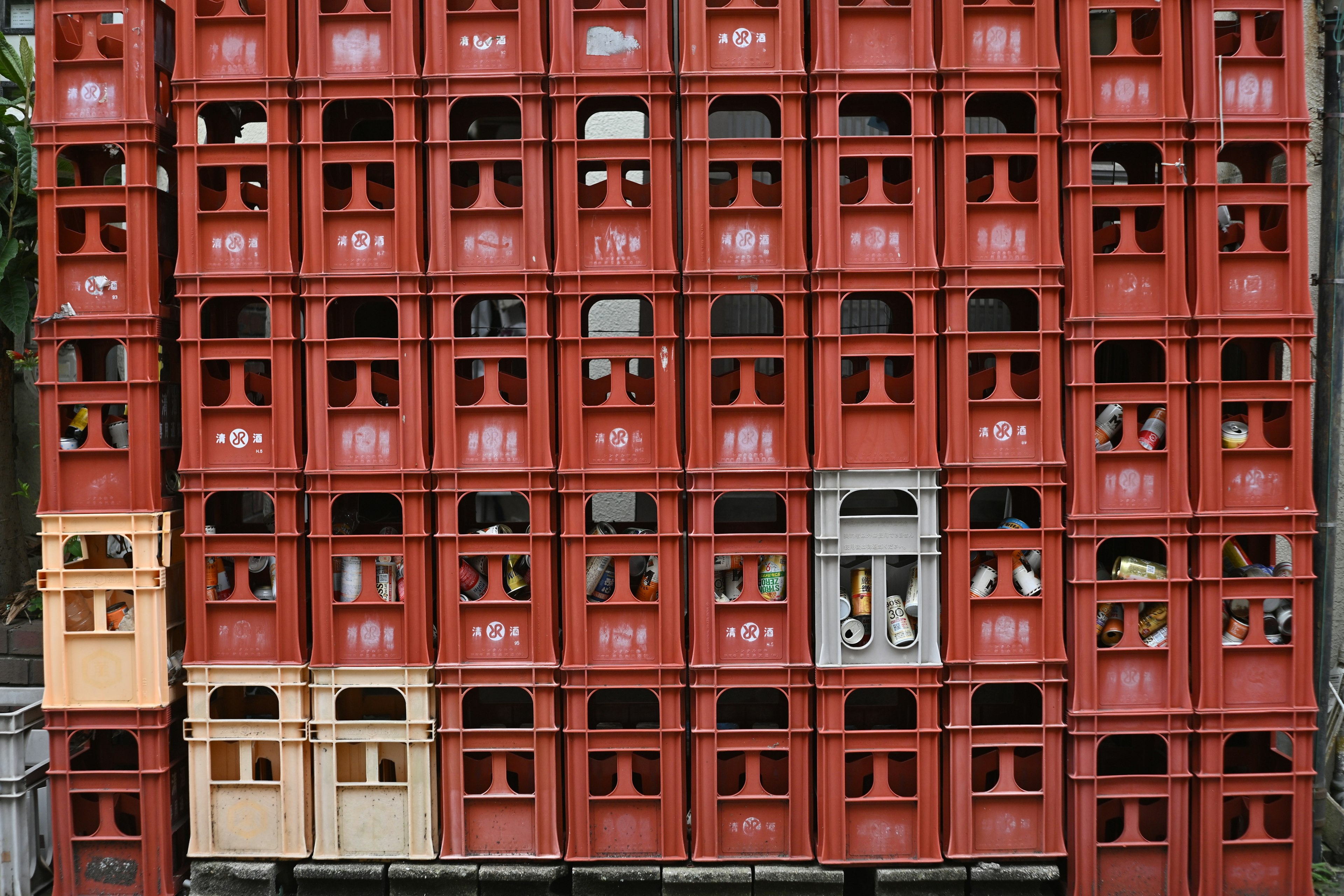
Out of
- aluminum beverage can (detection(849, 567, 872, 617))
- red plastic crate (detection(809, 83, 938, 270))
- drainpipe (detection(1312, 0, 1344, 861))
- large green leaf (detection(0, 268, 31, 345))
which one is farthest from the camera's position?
large green leaf (detection(0, 268, 31, 345))

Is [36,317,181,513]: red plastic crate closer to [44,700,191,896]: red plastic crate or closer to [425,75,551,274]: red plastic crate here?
[44,700,191,896]: red plastic crate

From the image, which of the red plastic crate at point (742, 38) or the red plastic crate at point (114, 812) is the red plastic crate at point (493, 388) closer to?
the red plastic crate at point (742, 38)

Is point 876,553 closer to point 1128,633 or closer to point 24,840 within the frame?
point 1128,633

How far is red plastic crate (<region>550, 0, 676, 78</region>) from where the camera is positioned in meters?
5.32

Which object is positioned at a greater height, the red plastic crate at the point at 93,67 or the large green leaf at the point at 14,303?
the red plastic crate at the point at 93,67

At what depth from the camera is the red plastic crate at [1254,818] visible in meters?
5.39

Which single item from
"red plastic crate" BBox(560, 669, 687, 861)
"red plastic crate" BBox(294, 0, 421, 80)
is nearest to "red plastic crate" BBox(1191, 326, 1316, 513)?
"red plastic crate" BBox(560, 669, 687, 861)

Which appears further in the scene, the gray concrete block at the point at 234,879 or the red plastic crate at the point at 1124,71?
the gray concrete block at the point at 234,879

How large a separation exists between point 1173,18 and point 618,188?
3.85 m

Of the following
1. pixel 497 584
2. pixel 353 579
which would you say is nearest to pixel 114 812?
pixel 353 579

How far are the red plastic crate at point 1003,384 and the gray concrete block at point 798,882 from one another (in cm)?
286

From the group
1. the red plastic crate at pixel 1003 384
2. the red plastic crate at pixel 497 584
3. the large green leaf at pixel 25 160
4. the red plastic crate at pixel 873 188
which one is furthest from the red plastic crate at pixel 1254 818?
the large green leaf at pixel 25 160

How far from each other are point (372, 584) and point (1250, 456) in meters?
6.03

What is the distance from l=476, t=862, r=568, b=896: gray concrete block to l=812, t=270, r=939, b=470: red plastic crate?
3.31 meters
